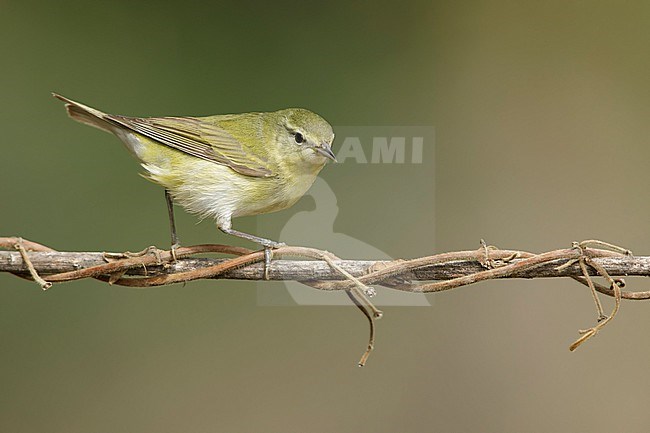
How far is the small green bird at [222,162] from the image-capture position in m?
0.92

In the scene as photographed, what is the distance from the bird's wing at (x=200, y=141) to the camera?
928 millimetres

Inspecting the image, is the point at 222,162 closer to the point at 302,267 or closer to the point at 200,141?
the point at 200,141

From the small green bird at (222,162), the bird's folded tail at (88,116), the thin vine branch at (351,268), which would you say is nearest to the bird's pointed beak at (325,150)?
the small green bird at (222,162)

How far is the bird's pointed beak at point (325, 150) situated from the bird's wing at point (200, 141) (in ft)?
0.21

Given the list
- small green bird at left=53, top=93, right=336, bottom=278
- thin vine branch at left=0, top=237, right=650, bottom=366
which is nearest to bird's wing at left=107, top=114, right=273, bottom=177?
small green bird at left=53, top=93, right=336, bottom=278

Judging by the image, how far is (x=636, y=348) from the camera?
3.88 feet

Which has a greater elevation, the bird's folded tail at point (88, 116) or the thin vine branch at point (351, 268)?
the bird's folded tail at point (88, 116)

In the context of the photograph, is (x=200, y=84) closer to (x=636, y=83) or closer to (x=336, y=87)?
(x=336, y=87)

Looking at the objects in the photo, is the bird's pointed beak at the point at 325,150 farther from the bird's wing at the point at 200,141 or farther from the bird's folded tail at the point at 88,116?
the bird's folded tail at the point at 88,116

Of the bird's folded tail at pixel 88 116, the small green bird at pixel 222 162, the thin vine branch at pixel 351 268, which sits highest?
the bird's folded tail at pixel 88 116

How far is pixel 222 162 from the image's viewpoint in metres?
0.94

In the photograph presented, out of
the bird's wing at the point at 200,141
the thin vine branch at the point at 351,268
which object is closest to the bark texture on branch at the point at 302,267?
the thin vine branch at the point at 351,268

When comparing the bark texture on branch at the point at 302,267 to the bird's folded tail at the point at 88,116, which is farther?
the bird's folded tail at the point at 88,116

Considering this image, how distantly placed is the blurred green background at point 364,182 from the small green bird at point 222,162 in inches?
7.1
